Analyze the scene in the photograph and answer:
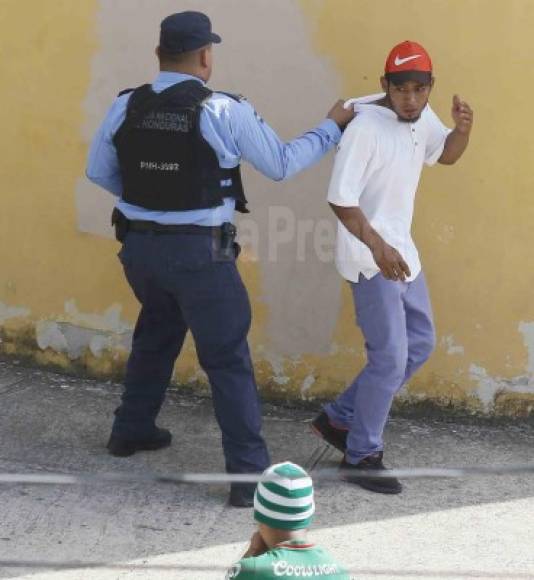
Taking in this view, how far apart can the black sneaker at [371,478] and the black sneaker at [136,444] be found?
0.78 m

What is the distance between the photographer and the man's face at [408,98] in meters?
4.75

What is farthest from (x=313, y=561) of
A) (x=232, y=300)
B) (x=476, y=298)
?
(x=476, y=298)

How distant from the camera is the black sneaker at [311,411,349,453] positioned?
17.2 ft

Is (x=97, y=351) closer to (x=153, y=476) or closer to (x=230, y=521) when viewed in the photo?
(x=153, y=476)

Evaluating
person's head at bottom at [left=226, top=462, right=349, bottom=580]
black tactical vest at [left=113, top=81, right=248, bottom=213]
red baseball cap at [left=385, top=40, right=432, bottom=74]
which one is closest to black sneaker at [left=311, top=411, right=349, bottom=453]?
black tactical vest at [left=113, top=81, right=248, bottom=213]

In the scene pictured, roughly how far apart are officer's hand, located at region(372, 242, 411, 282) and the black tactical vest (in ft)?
1.95

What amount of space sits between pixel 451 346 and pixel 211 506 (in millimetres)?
1436

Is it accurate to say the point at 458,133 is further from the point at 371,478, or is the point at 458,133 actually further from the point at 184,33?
the point at 371,478

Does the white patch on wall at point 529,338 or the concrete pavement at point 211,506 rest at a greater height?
the white patch on wall at point 529,338

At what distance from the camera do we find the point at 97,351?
19.9ft

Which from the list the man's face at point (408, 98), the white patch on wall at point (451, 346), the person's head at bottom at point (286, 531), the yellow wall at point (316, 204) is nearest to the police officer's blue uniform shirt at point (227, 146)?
the man's face at point (408, 98)

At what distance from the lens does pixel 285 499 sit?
3.12 meters

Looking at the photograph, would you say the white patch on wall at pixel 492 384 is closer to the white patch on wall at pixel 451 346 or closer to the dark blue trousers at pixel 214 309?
the white patch on wall at pixel 451 346

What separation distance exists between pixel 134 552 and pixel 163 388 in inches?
37.8
